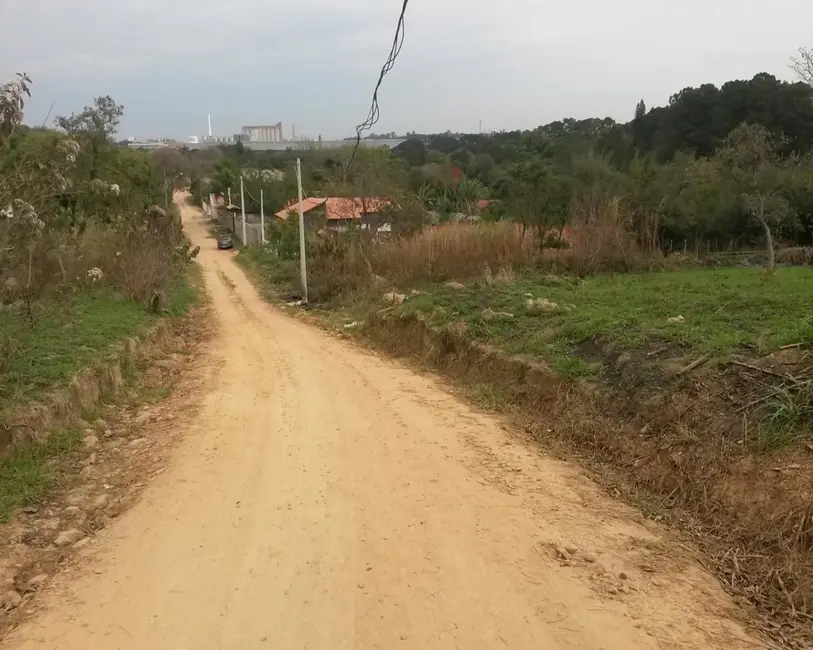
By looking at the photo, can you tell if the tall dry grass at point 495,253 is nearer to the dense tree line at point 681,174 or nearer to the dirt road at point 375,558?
the dense tree line at point 681,174

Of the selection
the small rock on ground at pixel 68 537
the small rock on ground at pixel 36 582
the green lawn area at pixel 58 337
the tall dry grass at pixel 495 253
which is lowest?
the small rock on ground at pixel 36 582

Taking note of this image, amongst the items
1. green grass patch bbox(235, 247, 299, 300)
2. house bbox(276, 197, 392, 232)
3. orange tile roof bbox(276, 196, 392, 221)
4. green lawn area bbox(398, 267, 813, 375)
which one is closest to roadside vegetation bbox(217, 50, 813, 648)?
green lawn area bbox(398, 267, 813, 375)

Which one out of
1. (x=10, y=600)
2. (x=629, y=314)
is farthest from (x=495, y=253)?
(x=10, y=600)

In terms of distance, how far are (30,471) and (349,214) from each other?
19895mm

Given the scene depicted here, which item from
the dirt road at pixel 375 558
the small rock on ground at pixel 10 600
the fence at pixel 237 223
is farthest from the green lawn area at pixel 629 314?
the fence at pixel 237 223

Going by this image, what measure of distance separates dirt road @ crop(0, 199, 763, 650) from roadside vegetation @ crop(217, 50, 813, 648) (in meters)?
0.51

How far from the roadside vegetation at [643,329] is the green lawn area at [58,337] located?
4.20 meters

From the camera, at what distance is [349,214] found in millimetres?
24516

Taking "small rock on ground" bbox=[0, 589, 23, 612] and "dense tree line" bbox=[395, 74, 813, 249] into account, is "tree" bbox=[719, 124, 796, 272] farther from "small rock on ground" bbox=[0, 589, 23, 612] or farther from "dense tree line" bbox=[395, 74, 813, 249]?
"small rock on ground" bbox=[0, 589, 23, 612]

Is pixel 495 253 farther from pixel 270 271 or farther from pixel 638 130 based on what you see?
pixel 638 130

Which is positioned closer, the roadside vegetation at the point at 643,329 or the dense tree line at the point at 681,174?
the roadside vegetation at the point at 643,329

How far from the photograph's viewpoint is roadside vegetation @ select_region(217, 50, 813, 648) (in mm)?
4496

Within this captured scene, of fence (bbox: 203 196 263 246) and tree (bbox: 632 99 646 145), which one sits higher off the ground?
tree (bbox: 632 99 646 145)

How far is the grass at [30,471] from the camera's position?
4.92 meters
